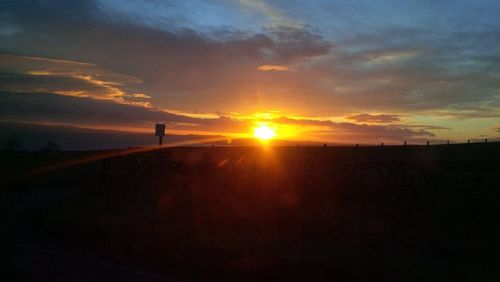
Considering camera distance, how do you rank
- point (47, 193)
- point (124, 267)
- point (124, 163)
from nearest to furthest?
1. point (124, 267)
2. point (124, 163)
3. point (47, 193)

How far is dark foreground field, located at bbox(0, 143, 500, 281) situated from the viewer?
1094cm

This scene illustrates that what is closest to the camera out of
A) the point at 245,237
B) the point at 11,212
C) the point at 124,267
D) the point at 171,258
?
the point at 124,267

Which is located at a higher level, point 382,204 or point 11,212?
point 382,204

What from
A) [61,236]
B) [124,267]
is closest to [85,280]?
[124,267]

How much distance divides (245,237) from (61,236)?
18.7ft

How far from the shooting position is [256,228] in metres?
16.6

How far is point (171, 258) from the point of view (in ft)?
41.1

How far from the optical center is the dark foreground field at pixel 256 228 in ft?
35.9

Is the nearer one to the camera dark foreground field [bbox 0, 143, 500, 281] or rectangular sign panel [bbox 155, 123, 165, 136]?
dark foreground field [bbox 0, 143, 500, 281]

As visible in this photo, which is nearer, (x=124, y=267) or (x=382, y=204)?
(x=124, y=267)

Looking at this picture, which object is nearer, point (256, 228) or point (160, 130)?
point (256, 228)

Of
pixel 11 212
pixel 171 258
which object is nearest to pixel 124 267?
pixel 171 258

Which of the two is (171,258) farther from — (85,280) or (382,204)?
(382,204)

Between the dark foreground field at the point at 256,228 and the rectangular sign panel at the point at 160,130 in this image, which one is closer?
the dark foreground field at the point at 256,228
